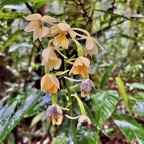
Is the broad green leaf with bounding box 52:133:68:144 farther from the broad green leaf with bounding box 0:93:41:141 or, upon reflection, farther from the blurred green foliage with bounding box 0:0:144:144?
the broad green leaf with bounding box 0:93:41:141

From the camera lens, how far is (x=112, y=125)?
1.41 metres

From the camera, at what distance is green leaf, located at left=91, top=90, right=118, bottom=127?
71 cm

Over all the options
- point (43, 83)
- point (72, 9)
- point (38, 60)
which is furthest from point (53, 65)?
point (38, 60)

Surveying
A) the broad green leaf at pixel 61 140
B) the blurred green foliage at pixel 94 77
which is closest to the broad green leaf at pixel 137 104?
the blurred green foliage at pixel 94 77

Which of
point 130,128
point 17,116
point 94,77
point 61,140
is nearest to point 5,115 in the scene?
point 17,116

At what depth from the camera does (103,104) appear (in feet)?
2.48

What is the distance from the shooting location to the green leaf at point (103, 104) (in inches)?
28.0

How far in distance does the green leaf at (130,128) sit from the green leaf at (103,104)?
0.21 ft

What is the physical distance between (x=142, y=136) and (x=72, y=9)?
49 centimetres

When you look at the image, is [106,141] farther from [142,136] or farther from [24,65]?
[142,136]

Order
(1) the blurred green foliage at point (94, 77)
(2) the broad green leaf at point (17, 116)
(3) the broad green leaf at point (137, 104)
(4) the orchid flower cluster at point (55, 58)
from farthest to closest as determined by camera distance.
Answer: (3) the broad green leaf at point (137, 104) → (1) the blurred green foliage at point (94, 77) → (2) the broad green leaf at point (17, 116) → (4) the orchid flower cluster at point (55, 58)

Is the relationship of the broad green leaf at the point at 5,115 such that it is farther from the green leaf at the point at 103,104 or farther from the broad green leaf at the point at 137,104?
the broad green leaf at the point at 137,104

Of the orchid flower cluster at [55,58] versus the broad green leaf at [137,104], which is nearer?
the orchid flower cluster at [55,58]

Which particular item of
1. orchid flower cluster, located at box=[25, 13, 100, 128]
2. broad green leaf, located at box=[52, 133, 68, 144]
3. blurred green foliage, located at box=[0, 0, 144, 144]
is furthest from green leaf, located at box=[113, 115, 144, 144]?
orchid flower cluster, located at box=[25, 13, 100, 128]
